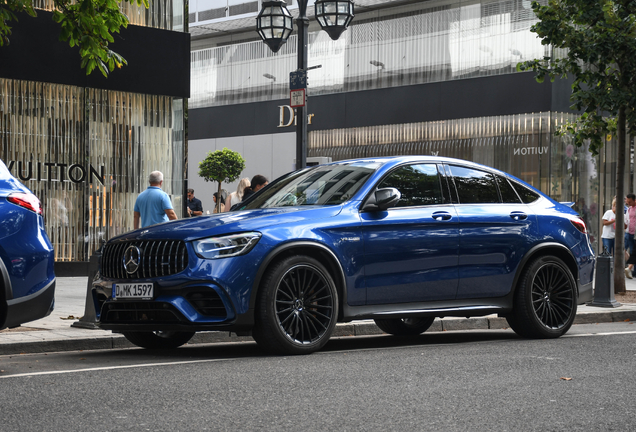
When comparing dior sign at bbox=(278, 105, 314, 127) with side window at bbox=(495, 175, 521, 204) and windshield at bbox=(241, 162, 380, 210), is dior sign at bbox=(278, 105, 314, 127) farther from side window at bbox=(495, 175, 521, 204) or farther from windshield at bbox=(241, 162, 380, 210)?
windshield at bbox=(241, 162, 380, 210)

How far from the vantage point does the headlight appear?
23.1ft

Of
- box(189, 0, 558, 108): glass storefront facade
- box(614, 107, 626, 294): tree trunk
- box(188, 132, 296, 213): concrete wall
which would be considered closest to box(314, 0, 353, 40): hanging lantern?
box(614, 107, 626, 294): tree trunk

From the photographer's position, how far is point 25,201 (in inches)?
258

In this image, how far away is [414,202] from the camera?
8.27m

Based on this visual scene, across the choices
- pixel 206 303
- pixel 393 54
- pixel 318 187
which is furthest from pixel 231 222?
pixel 393 54

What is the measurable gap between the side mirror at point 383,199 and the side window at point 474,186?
1.01 m

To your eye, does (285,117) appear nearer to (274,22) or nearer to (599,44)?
(274,22)

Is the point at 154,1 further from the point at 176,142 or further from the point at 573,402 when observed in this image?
the point at 573,402

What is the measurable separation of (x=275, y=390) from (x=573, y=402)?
5.84 ft

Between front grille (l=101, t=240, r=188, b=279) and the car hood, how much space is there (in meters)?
0.05

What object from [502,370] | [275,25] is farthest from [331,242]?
[275,25]

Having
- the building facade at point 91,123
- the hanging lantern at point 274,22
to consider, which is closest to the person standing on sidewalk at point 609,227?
the hanging lantern at point 274,22

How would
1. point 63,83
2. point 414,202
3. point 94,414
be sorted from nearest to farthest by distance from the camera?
point 94,414
point 414,202
point 63,83

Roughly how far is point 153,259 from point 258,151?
27.1 metres
